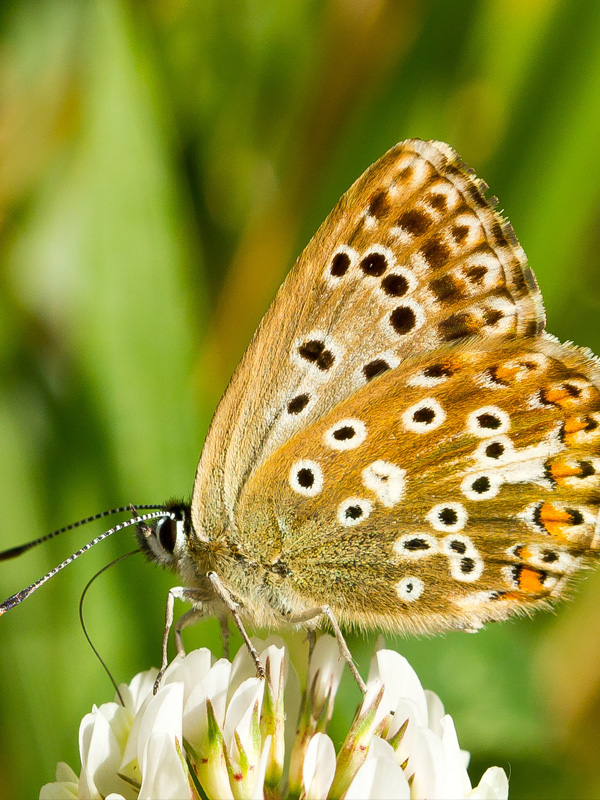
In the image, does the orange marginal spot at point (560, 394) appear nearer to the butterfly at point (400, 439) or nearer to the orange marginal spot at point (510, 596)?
the butterfly at point (400, 439)

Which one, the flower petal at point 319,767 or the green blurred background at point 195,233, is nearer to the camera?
the flower petal at point 319,767

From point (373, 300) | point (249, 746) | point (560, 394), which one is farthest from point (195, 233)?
point (249, 746)

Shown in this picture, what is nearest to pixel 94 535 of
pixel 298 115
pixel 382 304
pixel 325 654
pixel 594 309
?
pixel 325 654

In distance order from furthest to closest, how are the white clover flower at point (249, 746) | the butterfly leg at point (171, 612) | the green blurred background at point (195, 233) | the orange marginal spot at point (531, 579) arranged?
1. the green blurred background at point (195, 233)
2. the orange marginal spot at point (531, 579)
3. the butterfly leg at point (171, 612)
4. the white clover flower at point (249, 746)

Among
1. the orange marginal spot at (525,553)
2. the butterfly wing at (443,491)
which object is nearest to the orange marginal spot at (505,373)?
the butterfly wing at (443,491)

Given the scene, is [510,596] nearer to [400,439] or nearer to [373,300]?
[400,439]

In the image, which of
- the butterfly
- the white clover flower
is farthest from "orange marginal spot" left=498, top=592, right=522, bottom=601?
the white clover flower
